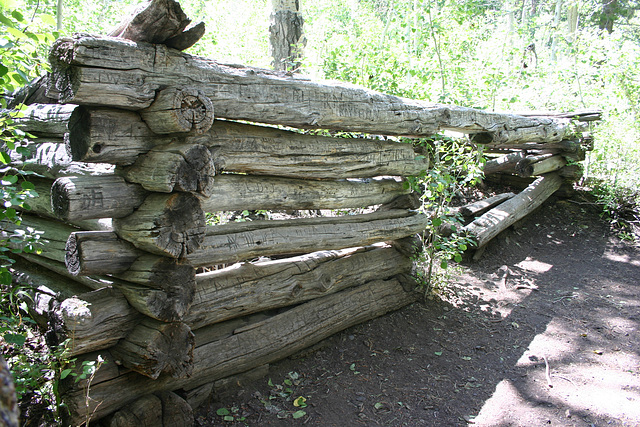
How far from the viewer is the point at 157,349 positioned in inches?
115

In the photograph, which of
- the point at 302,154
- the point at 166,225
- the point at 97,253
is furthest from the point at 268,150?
the point at 97,253

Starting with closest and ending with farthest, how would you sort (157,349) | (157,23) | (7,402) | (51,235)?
(7,402), (157,23), (157,349), (51,235)

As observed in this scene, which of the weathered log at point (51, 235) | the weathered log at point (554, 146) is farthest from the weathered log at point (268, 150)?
the weathered log at point (554, 146)

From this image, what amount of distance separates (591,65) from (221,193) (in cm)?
940

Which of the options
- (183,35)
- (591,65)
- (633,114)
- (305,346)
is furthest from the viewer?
(591,65)

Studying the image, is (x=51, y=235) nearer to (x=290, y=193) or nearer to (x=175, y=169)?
(x=175, y=169)

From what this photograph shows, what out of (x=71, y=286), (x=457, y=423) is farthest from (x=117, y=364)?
(x=457, y=423)

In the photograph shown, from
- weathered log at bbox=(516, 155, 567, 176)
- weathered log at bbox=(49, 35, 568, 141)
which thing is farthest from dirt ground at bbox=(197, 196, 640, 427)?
weathered log at bbox=(49, 35, 568, 141)

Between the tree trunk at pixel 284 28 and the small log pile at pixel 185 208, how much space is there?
324cm

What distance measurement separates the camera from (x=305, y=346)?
4.16m

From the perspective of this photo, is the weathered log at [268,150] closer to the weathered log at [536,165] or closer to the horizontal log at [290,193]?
the horizontal log at [290,193]

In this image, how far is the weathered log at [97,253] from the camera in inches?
108

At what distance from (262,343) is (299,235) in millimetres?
931

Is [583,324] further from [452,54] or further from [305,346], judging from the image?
[452,54]
